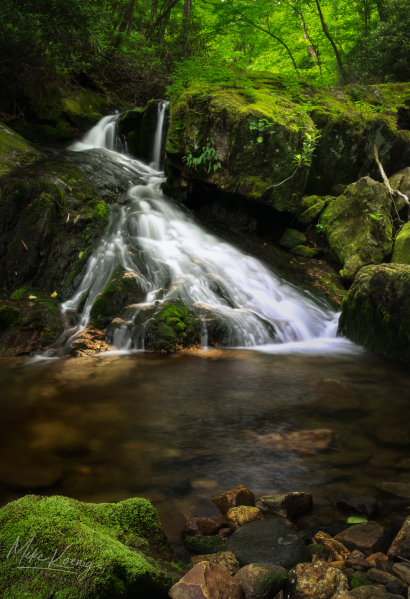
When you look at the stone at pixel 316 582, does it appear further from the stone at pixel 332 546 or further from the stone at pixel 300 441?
the stone at pixel 300 441

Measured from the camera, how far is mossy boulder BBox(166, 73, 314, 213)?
31.5 feet

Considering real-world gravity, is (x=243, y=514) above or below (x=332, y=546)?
below

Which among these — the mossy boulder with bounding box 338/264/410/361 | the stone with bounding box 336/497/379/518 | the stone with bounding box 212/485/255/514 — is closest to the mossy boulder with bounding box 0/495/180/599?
the stone with bounding box 212/485/255/514

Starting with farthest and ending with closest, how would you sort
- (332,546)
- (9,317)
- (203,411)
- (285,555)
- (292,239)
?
(292,239) < (9,317) < (203,411) < (332,546) < (285,555)

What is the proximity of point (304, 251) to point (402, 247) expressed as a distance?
8.40ft

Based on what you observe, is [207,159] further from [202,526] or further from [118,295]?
[202,526]

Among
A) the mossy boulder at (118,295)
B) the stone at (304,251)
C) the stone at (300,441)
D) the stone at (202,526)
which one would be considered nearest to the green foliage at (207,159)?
the stone at (304,251)

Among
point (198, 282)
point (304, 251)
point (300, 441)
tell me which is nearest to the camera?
point (300, 441)

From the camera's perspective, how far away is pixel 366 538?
2234mm

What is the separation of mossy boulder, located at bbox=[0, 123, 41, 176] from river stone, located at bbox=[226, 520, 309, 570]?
895cm

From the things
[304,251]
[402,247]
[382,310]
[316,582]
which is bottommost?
[316,582]

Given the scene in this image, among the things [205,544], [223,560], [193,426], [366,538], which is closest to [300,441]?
[193,426]

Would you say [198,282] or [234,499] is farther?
[198,282]

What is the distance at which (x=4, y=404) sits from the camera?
432cm
